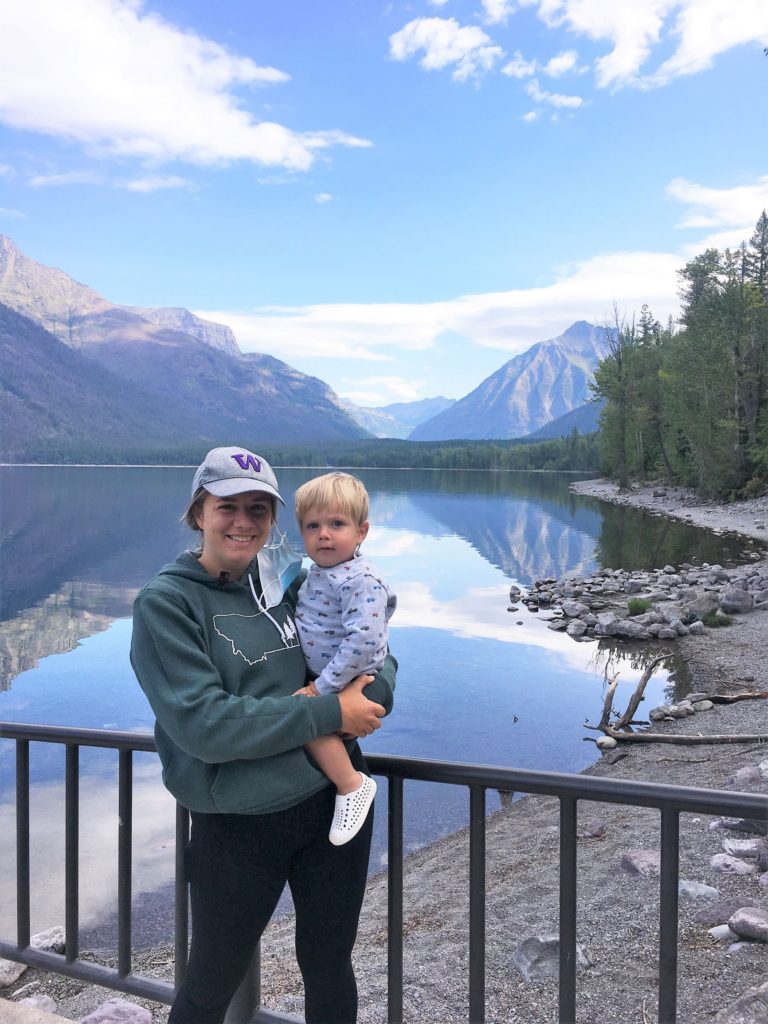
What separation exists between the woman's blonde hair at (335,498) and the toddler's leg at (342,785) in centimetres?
66

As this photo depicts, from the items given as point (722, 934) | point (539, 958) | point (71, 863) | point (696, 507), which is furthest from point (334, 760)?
point (696, 507)

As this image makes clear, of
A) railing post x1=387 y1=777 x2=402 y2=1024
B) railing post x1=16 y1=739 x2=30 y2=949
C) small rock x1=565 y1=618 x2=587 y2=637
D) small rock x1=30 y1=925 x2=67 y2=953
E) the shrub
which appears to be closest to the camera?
railing post x1=387 y1=777 x2=402 y2=1024

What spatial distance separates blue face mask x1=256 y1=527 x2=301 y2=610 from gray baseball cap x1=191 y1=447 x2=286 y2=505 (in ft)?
0.55

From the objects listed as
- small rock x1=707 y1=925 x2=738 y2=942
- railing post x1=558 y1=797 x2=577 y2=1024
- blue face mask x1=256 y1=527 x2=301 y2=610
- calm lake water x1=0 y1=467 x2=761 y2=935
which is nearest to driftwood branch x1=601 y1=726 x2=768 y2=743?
calm lake water x1=0 y1=467 x2=761 y2=935

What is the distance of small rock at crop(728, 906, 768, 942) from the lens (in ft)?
15.0

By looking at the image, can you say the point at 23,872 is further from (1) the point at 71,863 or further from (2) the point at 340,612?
(2) the point at 340,612

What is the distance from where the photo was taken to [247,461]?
2514 millimetres

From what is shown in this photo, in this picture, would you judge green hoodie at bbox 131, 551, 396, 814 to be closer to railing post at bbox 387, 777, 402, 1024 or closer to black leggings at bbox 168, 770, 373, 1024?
black leggings at bbox 168, 770, 373, 1024

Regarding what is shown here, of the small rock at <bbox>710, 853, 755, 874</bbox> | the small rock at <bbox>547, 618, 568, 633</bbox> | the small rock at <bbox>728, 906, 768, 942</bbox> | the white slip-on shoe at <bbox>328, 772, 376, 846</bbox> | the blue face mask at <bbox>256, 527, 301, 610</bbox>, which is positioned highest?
the blue face mask at <bbox>256, 527, 301, 610</bbox>

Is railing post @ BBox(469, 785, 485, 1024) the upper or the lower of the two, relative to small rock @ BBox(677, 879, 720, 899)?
upper

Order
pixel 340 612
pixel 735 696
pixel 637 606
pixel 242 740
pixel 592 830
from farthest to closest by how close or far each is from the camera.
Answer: pixel 637 606 < pixel 735 696 < pixel 592 830 < pixel 340 612 < pixel 242 740

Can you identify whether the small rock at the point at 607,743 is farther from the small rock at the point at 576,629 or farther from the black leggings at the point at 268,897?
the black leggings at the point at 268,897

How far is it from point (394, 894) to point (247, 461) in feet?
4.71

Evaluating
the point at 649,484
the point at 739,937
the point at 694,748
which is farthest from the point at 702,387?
the point at 739,937
